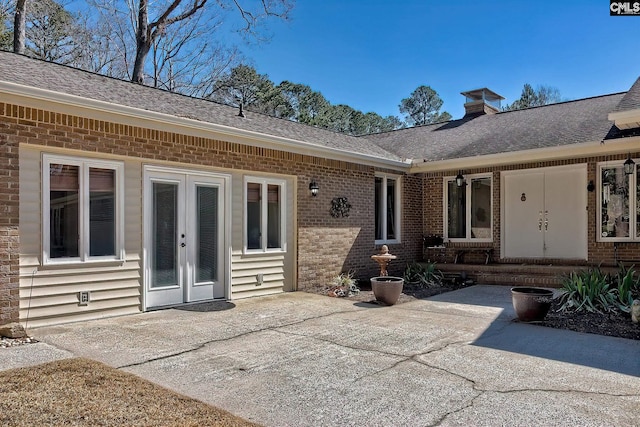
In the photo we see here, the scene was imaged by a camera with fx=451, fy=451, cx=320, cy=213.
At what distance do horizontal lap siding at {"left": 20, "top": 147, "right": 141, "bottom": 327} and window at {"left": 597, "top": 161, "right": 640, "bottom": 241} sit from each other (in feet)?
30.1

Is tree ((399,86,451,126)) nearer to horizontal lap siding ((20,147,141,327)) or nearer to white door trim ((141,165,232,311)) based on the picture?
white door trim ((141,165,232,311))

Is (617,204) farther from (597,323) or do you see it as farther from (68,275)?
(68,275)

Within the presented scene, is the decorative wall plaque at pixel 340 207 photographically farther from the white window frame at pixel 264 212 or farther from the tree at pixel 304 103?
the tree at pixel 304 103

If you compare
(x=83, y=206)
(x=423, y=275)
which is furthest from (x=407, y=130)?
(x=83, y=206)

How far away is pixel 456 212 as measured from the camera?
1172 cm

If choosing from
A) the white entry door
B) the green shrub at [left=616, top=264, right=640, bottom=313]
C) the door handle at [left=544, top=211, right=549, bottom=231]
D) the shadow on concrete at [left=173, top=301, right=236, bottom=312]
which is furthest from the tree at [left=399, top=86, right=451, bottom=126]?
the shadow on concrete at [left=173, top=301, right=236, bottom=312]

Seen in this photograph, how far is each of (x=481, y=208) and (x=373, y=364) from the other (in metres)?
7.95

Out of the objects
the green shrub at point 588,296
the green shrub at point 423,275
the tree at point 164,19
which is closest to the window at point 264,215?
the green shrub at point 423,275

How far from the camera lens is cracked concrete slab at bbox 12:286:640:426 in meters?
3.33

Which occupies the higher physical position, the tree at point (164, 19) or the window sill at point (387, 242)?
the tree at point (164, 19)

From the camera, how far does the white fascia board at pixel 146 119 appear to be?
5.44m

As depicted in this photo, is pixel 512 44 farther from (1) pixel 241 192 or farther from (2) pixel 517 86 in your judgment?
(2) pixel 517 86

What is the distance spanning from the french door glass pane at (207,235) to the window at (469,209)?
6.49 m

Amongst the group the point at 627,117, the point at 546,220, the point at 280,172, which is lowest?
the point at 546,220
